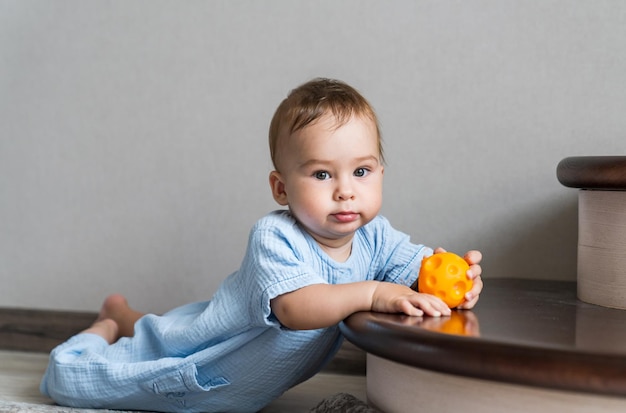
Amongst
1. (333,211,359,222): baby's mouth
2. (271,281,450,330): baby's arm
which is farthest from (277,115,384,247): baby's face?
(271,281,450,330): baby's arm

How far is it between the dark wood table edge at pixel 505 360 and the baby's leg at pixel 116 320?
0.86 m

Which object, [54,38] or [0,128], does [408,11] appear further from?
[0,128]

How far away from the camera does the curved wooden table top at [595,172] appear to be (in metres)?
1.22

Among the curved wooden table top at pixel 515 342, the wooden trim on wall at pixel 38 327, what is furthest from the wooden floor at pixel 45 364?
the curved wooden table top at pixel 515 342

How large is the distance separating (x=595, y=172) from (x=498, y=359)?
0.52m

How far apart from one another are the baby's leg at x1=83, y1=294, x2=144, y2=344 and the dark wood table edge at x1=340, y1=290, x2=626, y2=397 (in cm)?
86

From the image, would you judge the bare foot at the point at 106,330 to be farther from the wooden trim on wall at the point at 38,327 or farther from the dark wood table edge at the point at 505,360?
the dark wood table edge at the point at 505,360

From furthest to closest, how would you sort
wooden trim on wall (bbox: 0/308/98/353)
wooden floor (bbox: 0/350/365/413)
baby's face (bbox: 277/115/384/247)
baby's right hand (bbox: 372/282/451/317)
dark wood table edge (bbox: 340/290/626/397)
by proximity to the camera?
wooden trim on wall (bbox: 0/308/98/353)
wooden floor (bbox: 0/350/365/413)
baby's face (bbox: 277/115/384/247)
baby's right hand (bbox: 372/282/451/317)
dark wood table edge (bbox: 340/290/626/397)

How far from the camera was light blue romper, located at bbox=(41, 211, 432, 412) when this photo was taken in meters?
1.25

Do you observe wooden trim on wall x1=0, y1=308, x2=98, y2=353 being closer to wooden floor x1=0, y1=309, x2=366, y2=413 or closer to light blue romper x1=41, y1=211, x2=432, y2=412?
wooden floor x1=0, y1=309, x2=366, y2=413

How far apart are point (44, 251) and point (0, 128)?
1.17 ft

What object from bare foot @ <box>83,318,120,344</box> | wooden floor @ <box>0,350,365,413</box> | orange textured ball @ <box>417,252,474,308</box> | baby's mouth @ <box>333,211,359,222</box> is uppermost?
baby's mouth @ <box>333,211,359,222</box>

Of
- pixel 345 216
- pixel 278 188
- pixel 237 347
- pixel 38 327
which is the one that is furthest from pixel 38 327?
pixel 345 216

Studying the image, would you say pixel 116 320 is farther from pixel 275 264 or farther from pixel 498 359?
pixel 498 359
